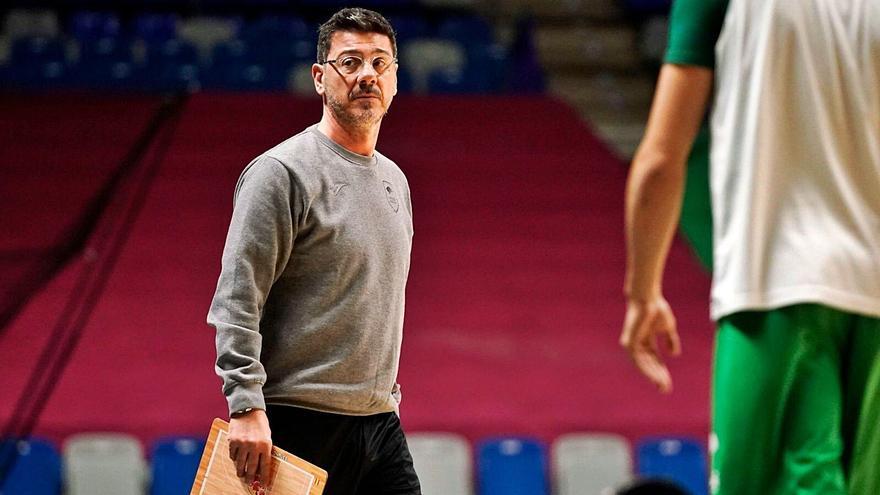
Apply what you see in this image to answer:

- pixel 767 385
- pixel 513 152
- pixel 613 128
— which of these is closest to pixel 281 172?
pixel 767 385

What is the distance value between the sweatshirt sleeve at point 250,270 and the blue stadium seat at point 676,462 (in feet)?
13.7

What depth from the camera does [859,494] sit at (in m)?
1.83

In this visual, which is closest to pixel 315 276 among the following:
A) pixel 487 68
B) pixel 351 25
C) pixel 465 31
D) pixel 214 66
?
pixel 351 25

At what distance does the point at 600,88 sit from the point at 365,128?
29.1ft

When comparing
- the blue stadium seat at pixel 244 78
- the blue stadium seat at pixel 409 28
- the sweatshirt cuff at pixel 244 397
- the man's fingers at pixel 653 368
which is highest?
the man's fingers at pixel 653 368

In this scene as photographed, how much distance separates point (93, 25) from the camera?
33.9ft

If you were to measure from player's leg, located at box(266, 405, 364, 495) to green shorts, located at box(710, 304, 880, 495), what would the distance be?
1106 mm

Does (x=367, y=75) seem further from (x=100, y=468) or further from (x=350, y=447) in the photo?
(x=100, y=468)

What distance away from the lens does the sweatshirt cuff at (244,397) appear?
252cm

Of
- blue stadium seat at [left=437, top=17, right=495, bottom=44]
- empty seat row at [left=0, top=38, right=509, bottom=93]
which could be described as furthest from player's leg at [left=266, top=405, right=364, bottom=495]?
blue stadium seat at [left=437, top=17, right=495, bottom=44]

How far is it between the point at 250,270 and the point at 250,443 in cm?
35

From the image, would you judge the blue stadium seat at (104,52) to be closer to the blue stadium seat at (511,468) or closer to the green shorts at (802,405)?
the blue stadium seat at (511,468)

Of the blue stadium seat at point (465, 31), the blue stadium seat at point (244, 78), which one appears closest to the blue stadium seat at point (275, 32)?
the blue stadium seat at point (244, 78)

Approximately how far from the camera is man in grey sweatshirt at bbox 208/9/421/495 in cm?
259
